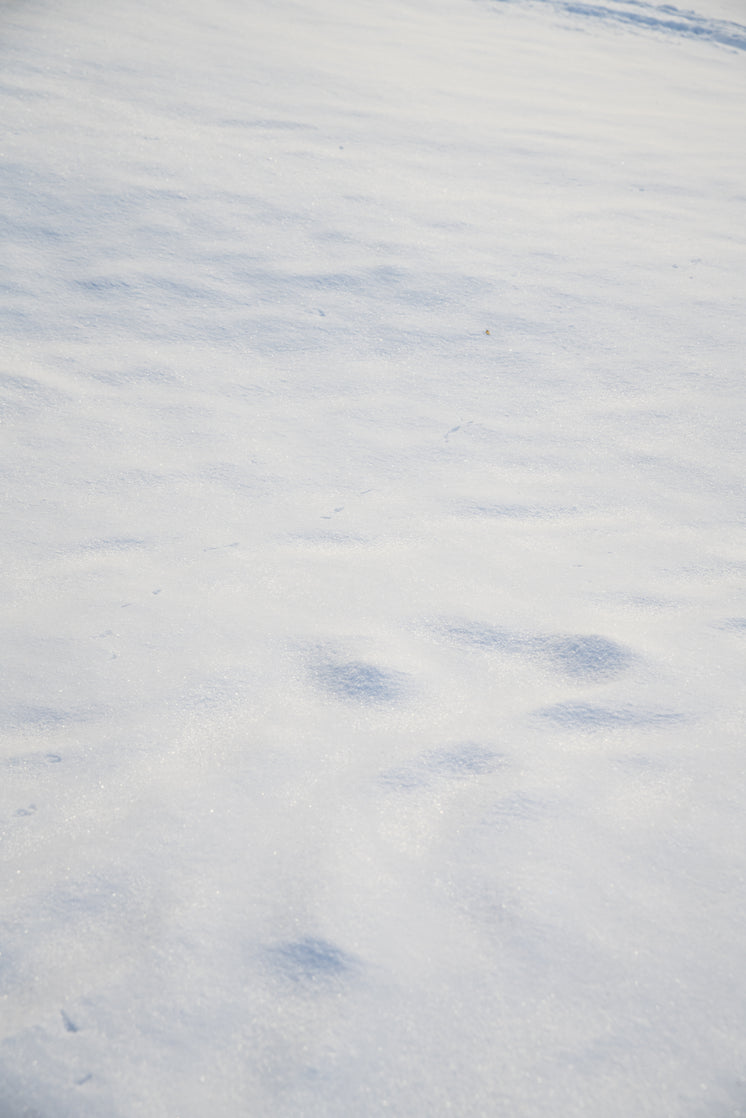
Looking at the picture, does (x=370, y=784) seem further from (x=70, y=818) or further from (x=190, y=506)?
(x=190, y=506)

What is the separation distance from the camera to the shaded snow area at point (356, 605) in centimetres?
89

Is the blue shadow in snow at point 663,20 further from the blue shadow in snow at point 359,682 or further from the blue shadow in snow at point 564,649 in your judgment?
the blue shadow in snow at point 359,682

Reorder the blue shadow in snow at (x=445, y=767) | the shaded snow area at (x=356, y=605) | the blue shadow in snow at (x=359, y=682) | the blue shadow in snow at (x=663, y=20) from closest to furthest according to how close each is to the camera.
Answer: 1. the shaded snow area at (x=356, y=605)
2. the blue shadow in snow at (x=445, y=767)
3. the blue shadow in snow at (x=359, y=682)
4. the blue shadow in snow at (x=663, y=20)

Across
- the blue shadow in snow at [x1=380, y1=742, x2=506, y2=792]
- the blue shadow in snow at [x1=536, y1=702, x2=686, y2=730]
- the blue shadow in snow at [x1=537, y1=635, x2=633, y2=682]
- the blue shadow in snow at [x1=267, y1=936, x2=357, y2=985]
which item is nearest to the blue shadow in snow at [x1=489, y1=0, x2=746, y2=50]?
the blue shadow in snow at [x1=537, y1=635, x2=633, y2=682]

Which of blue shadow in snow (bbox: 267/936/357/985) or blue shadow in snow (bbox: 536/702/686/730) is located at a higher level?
blue shadow in snow (bbox: 536/702/686/730)

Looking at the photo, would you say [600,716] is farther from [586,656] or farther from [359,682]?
[359,682]

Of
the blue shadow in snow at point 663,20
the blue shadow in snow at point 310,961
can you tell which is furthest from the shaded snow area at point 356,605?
the blue shadow in snow at point 663,20

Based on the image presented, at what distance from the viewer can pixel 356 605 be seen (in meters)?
1.38

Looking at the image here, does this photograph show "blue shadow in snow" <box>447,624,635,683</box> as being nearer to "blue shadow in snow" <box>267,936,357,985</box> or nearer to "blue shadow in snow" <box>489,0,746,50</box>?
"blue shadow in snow" <box>267,936,357,985</box>

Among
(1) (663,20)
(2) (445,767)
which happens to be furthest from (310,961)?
(1) (663,20)

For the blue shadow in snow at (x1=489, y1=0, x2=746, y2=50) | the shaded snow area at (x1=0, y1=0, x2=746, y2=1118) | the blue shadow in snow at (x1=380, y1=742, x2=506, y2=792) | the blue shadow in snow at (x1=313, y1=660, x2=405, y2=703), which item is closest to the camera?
the shaded snow area at (x1=0, y1=0, x2=746, y2=1118)

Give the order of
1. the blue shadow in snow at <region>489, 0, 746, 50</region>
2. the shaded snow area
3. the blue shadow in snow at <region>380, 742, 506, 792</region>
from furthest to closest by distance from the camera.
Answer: the blue shadow in snow at <region>489, 0, 746, 50</region> < the blue shadow in snow at <region>380, 742, 506, 792</region> < the shaded snow area

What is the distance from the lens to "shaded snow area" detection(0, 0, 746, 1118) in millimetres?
886

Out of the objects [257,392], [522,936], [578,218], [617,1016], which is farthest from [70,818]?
[578,218]
